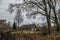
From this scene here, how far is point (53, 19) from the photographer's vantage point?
3569cm

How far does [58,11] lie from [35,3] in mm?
5392

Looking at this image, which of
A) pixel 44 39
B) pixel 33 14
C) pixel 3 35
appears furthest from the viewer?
pixel 33 14

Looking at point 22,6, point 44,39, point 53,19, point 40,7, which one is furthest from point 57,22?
point 44,39

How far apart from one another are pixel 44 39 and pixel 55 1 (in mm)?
13603

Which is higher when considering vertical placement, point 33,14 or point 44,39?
point 33,14

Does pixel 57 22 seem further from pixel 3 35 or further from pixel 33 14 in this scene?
pixel 3 35

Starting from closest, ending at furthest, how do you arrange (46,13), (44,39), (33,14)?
(44,39)
(46,13)
(33,14)

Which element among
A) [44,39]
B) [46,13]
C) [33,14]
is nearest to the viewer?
[44,39]

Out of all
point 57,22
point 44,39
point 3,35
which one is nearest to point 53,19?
point 57,22

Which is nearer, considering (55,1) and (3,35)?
(3,35)

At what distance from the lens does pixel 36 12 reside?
35.5 metres

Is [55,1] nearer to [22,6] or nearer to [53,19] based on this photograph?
[53,19]

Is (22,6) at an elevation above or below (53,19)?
above

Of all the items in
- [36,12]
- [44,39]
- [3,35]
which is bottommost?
[44,39]
